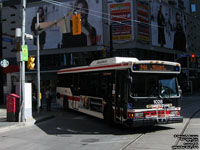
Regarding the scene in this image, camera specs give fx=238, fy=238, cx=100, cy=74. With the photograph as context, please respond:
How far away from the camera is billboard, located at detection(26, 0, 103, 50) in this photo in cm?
4466

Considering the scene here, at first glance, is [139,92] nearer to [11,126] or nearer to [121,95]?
[121,95]

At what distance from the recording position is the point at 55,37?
49188 mm

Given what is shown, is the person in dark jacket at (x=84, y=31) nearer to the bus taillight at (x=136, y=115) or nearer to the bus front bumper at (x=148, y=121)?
the bus front bumper at (x=148, y=121)

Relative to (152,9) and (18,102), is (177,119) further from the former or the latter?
(152,9)

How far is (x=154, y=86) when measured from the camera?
31.1ft

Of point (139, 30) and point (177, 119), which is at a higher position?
point (139, 30)

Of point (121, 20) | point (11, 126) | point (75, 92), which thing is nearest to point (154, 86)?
point (75, 92)

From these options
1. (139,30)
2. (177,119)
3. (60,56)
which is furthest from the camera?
(60,56)

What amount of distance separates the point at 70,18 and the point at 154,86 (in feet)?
125

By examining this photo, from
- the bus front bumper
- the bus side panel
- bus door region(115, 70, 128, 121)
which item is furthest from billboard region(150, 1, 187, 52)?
the bus front bumper

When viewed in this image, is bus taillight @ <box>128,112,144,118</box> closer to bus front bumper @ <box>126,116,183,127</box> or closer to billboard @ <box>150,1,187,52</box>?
bus front bumper @ <box>126,116,183,127</box>

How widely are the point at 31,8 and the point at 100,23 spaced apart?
56.5 feet

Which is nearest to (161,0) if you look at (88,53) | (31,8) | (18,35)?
(88,53)

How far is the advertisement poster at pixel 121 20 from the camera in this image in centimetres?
4191
